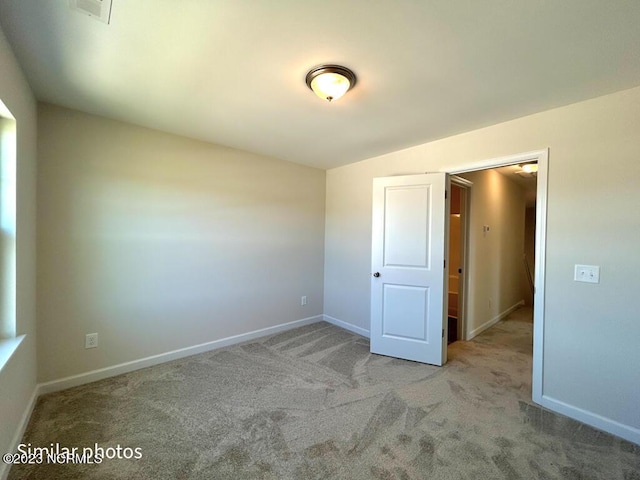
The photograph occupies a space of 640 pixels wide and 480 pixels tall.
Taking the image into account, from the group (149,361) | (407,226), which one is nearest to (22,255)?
(149,361)

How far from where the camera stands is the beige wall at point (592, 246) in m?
1.78

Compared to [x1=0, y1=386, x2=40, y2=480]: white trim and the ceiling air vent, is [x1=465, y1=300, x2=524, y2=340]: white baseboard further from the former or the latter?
the ceiling air vent

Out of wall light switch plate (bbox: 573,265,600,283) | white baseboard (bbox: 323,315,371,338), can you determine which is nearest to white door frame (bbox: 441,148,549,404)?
wall light switch plate (bbox: 573,265,600,283)

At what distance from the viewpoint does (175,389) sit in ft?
7.37

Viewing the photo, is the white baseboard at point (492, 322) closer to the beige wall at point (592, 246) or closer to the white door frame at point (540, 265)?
the white door frame at point (540, 265)

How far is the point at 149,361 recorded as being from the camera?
261 centimetres

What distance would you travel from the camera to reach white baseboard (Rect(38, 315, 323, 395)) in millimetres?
2193

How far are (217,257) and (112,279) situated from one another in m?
0.96

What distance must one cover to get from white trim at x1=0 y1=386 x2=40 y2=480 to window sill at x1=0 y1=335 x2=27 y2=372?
51 centimetres

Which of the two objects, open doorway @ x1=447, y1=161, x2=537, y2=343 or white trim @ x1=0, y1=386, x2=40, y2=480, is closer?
white trim @ x1=0, y1=386, x2=40, y2=480

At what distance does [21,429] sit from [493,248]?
17.1 feet

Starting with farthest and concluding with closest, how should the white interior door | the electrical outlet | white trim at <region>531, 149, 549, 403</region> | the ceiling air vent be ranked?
the white interior door
the electrical outlet
white trim at <region>531, 149, 549, 403</region>
the ceiling air vent

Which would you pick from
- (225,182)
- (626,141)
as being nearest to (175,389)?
(225,182)

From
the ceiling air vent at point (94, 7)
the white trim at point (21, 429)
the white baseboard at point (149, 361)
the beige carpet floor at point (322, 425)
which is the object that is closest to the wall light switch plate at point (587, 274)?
the beige carpet floor at point (322, 425)
